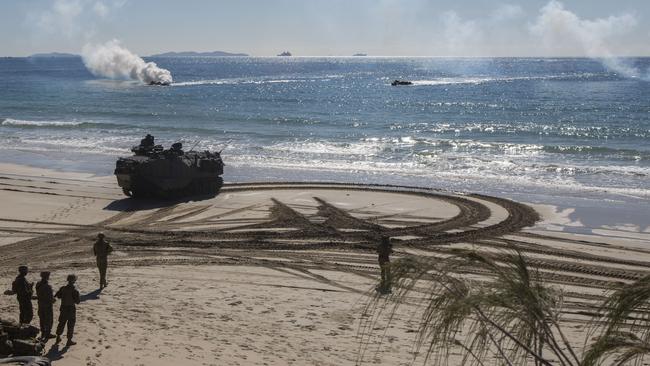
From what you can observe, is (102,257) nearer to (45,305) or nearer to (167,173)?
(45,305)

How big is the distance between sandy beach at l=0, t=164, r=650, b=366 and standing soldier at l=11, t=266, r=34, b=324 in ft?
2.50

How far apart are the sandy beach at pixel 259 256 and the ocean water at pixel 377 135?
13.7 ft

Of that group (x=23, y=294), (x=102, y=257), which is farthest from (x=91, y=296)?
(x=23, y=294)

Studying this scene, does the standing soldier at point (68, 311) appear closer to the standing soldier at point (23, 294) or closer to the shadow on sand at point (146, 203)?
the standing soldier at point (23, 294)

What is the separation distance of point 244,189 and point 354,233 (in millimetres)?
7201

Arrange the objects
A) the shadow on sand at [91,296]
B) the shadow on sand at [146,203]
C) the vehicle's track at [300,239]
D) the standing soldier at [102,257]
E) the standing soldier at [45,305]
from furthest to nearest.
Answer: the shadow on sand at [146,203] → the vehicle's track at [300,239] → the standing soldier at [102,257] → the shadow on sand at [91,296] → the standing soldier at [45,305]

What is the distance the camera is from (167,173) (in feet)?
79.2

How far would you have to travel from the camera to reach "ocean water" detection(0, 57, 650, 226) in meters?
30.2

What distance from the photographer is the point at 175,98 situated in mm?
75312

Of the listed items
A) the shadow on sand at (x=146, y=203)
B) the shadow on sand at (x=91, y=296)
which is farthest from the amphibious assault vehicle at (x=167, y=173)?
the shadow on sand at (x=91, y=296)

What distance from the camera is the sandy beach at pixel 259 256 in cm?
1125

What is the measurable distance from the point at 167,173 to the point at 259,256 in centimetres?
758

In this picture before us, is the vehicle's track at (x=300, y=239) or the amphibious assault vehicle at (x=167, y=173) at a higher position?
the amphibious assault vehicle at (x=167, y=173)

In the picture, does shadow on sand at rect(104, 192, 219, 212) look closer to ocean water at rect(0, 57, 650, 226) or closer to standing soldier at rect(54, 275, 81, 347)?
ocean water at rect(0, 57, 650, 226)
